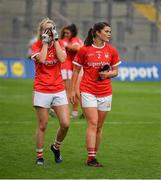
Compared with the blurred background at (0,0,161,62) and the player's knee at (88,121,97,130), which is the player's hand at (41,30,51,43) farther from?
the blurred background at (0,0,161,62)

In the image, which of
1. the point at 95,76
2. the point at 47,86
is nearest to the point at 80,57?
the point at 95,76

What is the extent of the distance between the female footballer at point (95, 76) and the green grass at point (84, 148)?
0.57m

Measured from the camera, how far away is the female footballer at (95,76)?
11883mm

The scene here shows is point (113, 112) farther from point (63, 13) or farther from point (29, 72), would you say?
point (63, 13)

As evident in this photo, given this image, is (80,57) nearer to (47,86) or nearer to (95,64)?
(95,64)

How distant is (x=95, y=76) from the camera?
11992 millimetres

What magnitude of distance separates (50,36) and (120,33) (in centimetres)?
2958

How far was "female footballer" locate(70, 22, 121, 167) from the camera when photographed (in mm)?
11883

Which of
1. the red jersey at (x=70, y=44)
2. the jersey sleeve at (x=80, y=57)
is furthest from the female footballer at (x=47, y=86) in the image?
the red jersey at (x=70, y=44)

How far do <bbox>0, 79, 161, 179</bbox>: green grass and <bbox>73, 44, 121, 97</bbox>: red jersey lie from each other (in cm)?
116

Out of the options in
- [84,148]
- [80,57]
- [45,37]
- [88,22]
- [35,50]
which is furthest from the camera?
[88,22]

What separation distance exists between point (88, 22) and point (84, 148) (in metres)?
27.2

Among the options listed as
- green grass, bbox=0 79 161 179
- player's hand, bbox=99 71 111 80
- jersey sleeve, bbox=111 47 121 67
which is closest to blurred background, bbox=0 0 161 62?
green grass, bbox=0 79 161 179

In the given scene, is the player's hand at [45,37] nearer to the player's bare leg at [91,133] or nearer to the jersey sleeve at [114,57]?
the jersey sleeve at [114,57]
